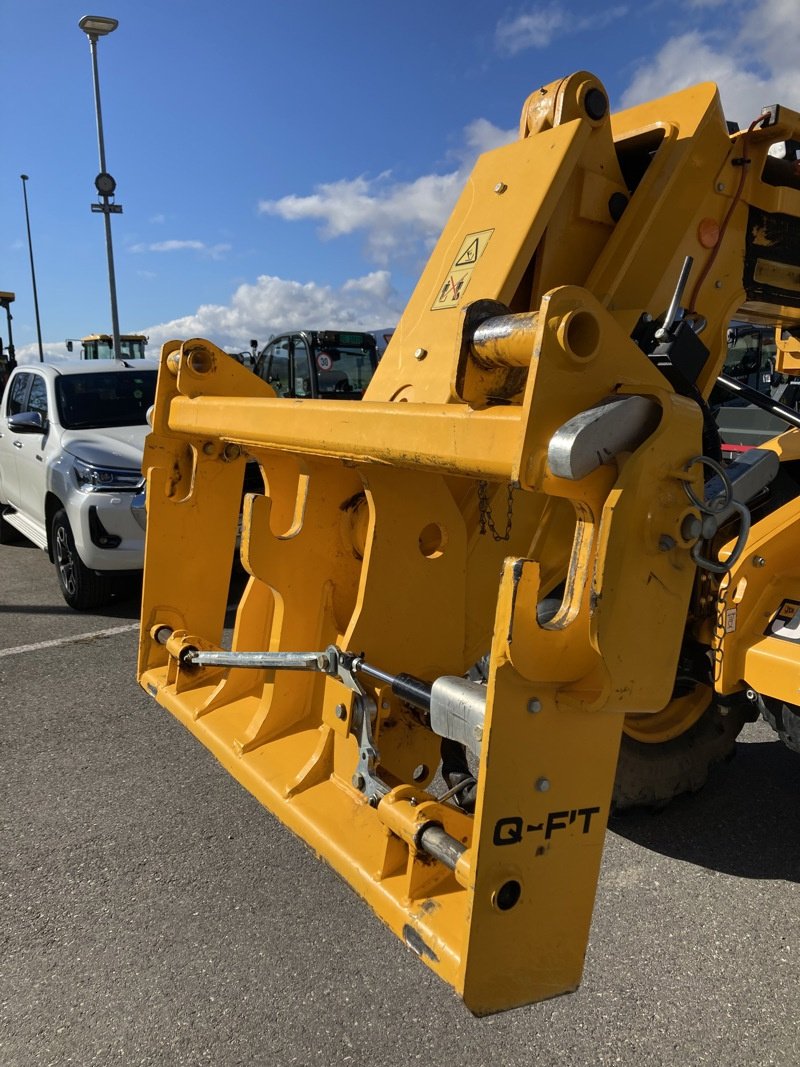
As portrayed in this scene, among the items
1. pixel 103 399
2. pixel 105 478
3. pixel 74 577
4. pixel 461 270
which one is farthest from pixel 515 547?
pixel 103 399

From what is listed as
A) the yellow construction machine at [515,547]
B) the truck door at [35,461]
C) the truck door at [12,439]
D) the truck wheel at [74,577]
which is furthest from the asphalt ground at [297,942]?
the truck door at [12,439]

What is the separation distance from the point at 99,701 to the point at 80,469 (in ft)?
6.81

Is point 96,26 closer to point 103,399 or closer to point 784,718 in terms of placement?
point 103,399

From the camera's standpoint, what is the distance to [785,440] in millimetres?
2887

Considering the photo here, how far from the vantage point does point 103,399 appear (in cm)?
668

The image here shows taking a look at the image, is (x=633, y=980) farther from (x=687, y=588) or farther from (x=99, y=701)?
(x=99, y=701)

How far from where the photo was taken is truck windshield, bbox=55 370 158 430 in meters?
6.45

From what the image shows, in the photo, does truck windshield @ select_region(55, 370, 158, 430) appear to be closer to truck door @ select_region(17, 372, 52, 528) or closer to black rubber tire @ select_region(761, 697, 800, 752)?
truck door @ select_region(17, 372, 52, 528)

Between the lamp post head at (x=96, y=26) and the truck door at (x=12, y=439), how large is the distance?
832 centimetres

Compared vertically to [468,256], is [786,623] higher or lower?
lower

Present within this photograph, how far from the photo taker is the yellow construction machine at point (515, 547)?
1396 millimetres

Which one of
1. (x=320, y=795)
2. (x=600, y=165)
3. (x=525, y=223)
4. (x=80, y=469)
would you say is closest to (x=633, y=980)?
(x=320, y=795)

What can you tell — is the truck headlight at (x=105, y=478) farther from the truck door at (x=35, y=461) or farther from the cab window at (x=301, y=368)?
the cab window at (x=301, y=368)

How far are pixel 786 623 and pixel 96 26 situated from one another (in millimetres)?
14595
